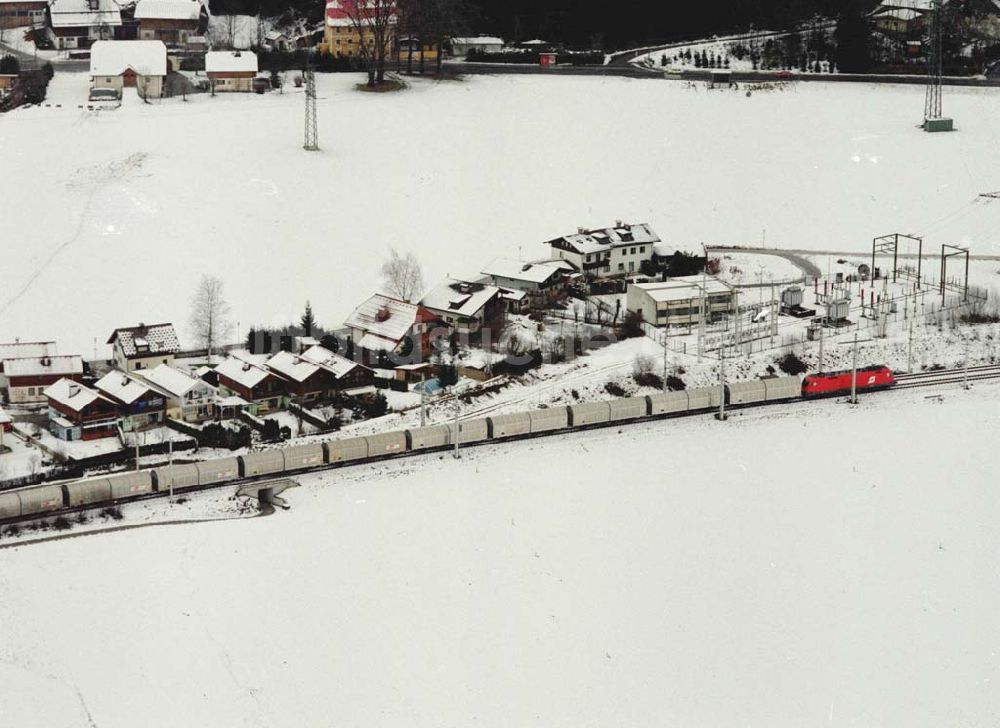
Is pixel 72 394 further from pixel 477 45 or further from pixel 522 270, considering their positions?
pixel 477 45

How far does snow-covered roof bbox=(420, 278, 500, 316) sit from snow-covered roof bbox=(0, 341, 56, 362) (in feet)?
36.1

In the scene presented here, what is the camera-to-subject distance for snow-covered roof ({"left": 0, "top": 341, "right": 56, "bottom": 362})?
43.5m

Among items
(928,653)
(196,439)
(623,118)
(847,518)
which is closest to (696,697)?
(928,653)

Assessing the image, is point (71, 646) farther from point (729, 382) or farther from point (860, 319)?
point (860, 319)

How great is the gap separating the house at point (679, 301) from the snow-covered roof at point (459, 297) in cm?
448

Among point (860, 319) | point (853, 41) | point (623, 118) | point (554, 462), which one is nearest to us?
point (554, 462)

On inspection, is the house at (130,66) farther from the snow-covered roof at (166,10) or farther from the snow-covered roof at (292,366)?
the snow-covered roof at (292,366)

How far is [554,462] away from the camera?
1581 inches

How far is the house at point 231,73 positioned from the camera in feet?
231

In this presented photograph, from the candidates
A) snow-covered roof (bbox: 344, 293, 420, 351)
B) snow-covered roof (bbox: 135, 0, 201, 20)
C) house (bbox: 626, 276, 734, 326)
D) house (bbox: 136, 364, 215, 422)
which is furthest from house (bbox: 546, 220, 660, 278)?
snow-covered roof (bbox: 135, 0, 201, 20)

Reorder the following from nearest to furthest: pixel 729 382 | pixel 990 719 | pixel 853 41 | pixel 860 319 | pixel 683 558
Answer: pixel 990 719, pixel 683 558, pixel 729 382, pixel 860 319, pixel 853 41

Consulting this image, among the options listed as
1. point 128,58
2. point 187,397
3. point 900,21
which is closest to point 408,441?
point 187,397

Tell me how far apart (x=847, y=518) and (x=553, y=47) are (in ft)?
159

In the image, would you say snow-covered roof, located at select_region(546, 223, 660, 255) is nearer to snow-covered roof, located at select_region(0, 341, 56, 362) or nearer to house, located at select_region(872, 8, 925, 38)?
snow-covered roof, located at select_region(0, 341, 56, 362)
